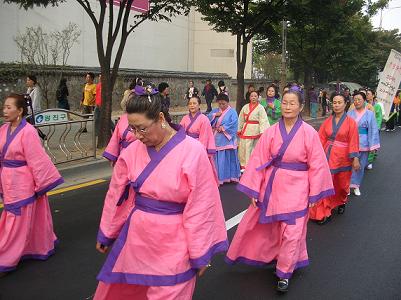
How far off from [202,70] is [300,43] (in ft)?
33.4

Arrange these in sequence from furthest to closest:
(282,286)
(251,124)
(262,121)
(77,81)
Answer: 1. (77,81)
2. (251,124)
3. (262,121)
4. (282,286)

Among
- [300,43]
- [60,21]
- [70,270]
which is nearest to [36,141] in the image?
[70,270]

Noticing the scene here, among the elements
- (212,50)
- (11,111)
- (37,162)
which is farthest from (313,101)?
(11,111)

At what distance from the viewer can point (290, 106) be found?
14.4ft

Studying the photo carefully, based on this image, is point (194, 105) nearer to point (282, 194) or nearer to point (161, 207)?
point (282, 194)

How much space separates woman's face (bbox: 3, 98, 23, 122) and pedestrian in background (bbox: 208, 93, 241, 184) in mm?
4457

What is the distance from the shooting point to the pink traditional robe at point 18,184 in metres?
4.36

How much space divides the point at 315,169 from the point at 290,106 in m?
0.62

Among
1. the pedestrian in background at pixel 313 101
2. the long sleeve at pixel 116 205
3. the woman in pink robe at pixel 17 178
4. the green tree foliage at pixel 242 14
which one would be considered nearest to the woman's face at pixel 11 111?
the woman in pink robe at pixel 17 178

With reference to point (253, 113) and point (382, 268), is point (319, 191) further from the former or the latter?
point (253, 113)

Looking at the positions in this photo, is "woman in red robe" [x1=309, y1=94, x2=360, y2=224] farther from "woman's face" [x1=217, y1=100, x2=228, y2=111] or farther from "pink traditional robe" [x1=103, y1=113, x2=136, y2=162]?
"pink traditional robe" [x1=103, y1=113, x2=136, y2=162]

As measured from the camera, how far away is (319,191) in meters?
4.26

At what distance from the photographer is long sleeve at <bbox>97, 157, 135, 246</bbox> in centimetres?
297

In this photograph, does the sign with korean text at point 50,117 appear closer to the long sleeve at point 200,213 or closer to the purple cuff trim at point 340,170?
the purple cuff trim at point 340,170
